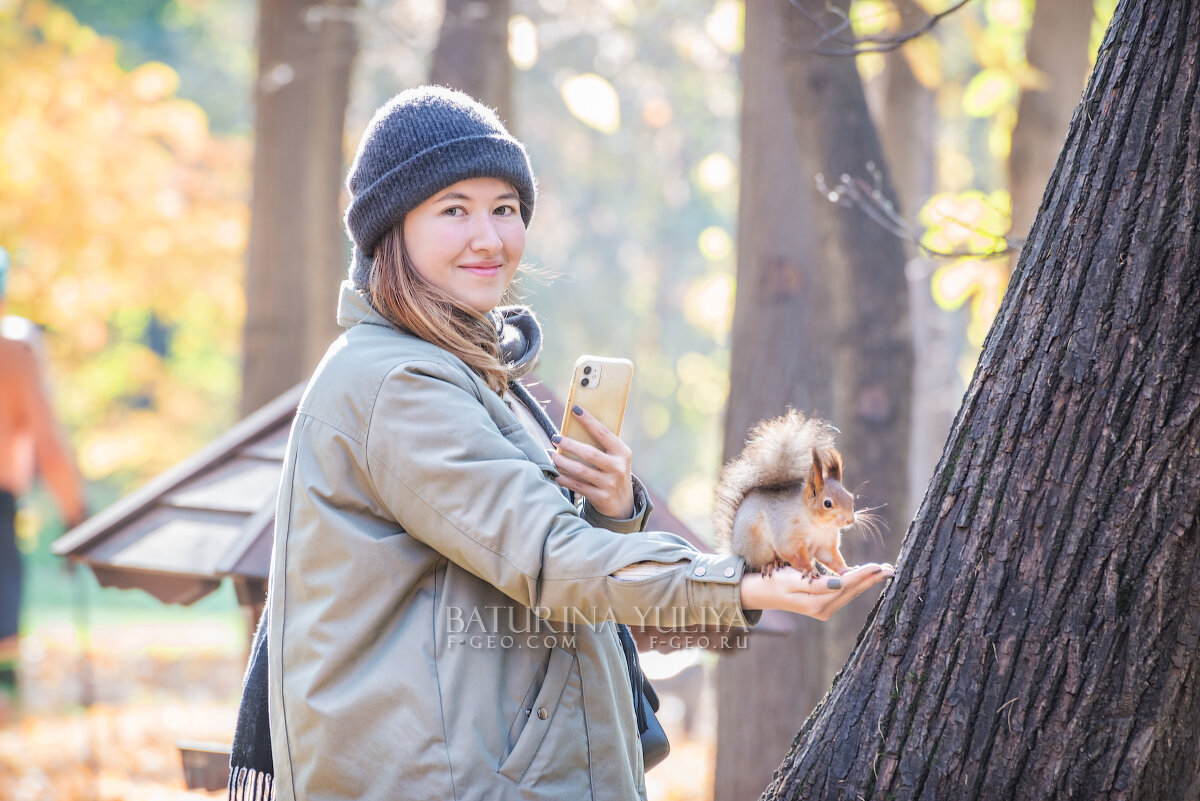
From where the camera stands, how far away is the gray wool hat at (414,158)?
6.35 feet

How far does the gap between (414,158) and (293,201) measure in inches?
215

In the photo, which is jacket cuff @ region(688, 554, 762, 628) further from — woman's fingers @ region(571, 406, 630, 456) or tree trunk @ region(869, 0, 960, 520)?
tree trunk @ region(869, 0, 960, 520)

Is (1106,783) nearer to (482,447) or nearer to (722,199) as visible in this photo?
(482,447)

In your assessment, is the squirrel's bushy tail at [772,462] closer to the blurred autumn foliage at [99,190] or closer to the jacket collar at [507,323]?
the jacket collar at [507,323]

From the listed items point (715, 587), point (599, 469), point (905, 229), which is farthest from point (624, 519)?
point (905, 229)

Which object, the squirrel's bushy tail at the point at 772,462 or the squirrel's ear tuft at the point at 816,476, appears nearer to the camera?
the squirrel's ear tuft at the point at 816,476

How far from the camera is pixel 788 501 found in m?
1.84

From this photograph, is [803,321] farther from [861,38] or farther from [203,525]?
[203,525]

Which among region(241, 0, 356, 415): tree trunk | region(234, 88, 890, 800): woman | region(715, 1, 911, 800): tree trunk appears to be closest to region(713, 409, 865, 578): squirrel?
region(234, 88, 890, 800): woman

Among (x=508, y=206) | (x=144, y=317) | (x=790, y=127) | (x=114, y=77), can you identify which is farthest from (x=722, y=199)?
(x=508, y=206)

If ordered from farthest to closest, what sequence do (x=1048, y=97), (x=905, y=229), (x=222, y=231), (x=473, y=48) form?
(x=222, y=231) < (x=473, y=48) < (x=1048, y=97) < (x=905, y=229)

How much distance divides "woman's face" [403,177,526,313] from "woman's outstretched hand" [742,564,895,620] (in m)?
0.76

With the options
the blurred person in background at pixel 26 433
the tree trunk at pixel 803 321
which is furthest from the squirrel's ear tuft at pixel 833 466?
the blurred person in background at pixel 26 433

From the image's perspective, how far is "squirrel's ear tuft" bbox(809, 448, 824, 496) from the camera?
1.79 metres
